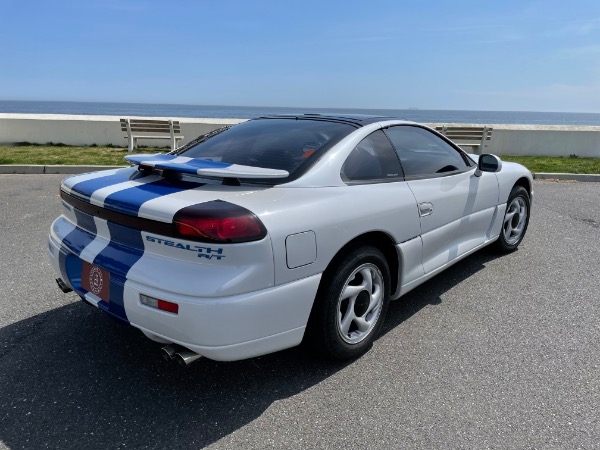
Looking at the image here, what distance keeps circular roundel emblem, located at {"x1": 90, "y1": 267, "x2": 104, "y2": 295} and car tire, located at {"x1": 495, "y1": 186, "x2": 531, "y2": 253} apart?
3652 millimetres

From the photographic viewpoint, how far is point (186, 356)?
2.26m

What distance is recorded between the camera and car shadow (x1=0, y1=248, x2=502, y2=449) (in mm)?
2217

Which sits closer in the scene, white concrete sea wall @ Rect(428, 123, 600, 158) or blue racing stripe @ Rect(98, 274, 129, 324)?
blue racing stripe @ Rect(98, 274, 129, 324)

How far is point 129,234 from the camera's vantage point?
2377 mm

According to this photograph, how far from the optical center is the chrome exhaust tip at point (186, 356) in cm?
224

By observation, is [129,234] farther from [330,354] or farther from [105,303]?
[330,354]

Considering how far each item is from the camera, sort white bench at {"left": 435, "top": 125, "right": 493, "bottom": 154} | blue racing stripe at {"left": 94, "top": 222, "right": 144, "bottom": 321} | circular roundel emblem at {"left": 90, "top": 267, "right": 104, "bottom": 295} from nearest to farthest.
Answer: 1. blue racing stripe at {"left": 94, "top": 222, "right": 144, "bottom": 321}
2. circular roundel emblem at {"left": 90, "top": 267, "right": 104, "bottom": 295}
3. white bench at {"left": 435, "top": 125, "right": 493, "bottom": 154}

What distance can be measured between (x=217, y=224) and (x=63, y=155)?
402 inches

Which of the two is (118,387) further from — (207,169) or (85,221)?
(207,169)

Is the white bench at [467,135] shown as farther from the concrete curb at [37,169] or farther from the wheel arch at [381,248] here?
the wheel arch at [381,248]

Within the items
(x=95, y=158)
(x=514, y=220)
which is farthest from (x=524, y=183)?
(x=95, y=158)

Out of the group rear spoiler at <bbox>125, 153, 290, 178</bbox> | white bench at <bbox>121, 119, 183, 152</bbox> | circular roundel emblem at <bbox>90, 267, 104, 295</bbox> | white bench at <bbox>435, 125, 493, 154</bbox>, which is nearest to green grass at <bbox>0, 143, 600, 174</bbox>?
white bench at <bbox>121, 119, 183, 152</bbox>

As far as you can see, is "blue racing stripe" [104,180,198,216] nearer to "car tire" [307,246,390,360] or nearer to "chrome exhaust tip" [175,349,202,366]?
"chrome exhaust tip" [175,349,202,366]

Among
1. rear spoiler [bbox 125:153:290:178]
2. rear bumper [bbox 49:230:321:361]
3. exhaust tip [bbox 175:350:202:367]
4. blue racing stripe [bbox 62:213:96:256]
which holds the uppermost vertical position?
rear spoiler [bbox 125:153:290:178]
